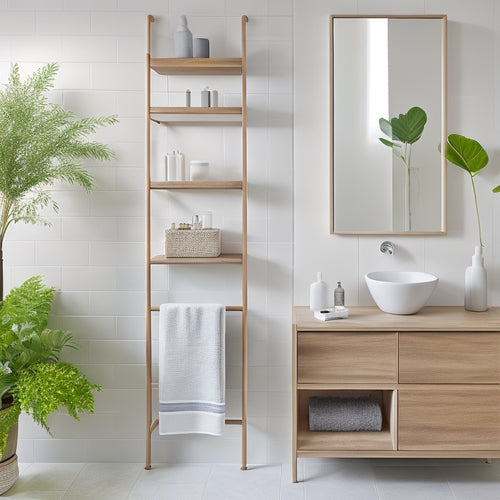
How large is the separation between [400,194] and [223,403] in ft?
4.32

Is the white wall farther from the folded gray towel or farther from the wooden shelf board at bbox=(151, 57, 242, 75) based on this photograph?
the folded gray towel

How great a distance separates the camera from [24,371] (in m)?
2.62

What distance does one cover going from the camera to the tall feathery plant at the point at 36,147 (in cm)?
269

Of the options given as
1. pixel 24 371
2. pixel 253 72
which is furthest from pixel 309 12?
pixel 24 371

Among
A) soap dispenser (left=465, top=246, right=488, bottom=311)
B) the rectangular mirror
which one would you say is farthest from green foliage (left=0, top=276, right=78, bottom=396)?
soap dispenser (left=465, top=246, right=488, bottom=311)

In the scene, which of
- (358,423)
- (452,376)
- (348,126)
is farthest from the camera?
(348,126)

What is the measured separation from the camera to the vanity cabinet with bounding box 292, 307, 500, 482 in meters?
2.60

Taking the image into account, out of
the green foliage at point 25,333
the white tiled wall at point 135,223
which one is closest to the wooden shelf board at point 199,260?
the white tiled wall at point 135,223

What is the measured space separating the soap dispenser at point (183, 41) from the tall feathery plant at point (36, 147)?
462 millimetres

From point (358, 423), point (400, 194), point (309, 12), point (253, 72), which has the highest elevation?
point (309, 12)

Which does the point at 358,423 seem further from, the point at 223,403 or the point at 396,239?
the point at 396,239

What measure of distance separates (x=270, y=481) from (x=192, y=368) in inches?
25.2

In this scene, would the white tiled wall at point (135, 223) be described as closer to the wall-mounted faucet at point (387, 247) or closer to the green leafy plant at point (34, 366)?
the green leafy plant at point (34, 366)

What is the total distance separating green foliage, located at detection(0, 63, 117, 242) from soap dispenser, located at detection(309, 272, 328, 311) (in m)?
1.16
